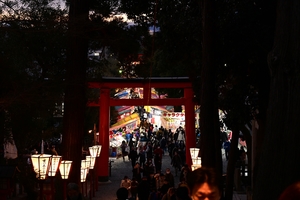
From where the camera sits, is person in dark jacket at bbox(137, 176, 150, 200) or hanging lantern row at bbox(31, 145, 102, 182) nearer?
hanging lantern row at bbox(31, 145, 102, 182)

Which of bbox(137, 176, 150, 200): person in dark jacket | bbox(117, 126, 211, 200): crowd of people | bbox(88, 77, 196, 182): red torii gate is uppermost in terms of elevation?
bbox(88, 77, 196, 182): red torii gate

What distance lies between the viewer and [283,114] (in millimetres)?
5281

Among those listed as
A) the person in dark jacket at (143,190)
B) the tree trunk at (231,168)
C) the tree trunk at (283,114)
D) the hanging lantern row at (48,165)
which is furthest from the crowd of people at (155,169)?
the hanging lantern row at (48,165)

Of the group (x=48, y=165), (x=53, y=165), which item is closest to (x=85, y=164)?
(x=53, y=165)

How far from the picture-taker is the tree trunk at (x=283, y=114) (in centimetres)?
521

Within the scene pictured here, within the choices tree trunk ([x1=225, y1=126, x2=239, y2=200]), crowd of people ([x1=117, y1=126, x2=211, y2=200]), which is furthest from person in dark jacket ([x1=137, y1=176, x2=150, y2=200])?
tree trunk ([x1=225, y1=126, x2=239, y2=200])

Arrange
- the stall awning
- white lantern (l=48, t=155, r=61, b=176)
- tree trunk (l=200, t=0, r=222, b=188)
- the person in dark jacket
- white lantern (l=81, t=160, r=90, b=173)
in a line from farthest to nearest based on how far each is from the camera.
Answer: the stall awning
white lantern (l=81, t=160, r=90, b=173)
the person in dark jacket
white lantern (l=48, t=155, r=61, b=176)
tree trunk (l=200, t=0, r=222, b=188)

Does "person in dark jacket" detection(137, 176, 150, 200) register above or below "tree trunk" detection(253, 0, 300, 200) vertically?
below

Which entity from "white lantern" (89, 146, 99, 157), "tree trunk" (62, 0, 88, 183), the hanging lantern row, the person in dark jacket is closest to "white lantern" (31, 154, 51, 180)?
the hanging lantern row

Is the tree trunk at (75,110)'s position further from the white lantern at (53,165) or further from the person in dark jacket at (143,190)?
the person in dark jacket at (143,190)

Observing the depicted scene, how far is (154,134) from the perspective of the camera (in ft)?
132

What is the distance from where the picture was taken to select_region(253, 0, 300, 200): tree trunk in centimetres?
521

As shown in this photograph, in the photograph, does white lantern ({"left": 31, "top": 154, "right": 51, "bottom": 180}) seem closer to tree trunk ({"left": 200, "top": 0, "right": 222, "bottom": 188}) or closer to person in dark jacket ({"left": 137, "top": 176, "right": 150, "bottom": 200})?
tree trunk ({"left": 200, "top": 0, "right": 222, "bottom": 188})

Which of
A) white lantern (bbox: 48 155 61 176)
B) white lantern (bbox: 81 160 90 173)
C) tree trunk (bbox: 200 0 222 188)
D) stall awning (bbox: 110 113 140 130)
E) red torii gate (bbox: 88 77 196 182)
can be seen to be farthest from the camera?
stall awning (bbox: 110 113 140 130)
